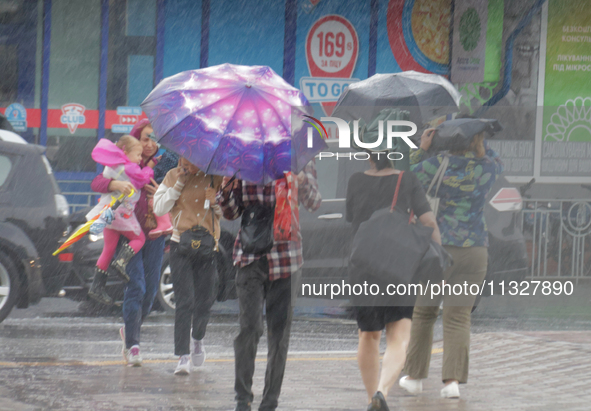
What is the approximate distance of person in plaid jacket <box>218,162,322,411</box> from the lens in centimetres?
473

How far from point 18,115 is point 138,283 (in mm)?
8077

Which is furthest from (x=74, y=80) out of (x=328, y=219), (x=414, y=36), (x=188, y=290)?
(x=188, y=290)

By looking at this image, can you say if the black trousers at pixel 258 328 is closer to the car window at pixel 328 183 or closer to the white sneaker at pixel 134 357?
the white sneaker at pixel 134 357

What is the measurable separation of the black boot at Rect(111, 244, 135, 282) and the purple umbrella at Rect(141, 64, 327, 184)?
133 cm

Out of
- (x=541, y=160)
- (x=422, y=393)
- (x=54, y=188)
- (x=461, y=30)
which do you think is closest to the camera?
(x=422, y=393)

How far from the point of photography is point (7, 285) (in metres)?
7.75

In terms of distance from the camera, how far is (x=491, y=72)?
15.0 meters

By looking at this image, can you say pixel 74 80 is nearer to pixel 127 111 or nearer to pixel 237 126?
pixel 127 111

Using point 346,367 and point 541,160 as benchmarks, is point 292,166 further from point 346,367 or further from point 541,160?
point 541,160

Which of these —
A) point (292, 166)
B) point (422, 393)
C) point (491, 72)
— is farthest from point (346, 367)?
point (491, 72)

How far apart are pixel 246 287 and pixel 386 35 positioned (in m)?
10.6

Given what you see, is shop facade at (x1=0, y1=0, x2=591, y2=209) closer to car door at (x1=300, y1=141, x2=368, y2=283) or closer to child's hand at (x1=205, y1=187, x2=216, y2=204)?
car door at (x1=300, y1=141, x2=368, y2=283)

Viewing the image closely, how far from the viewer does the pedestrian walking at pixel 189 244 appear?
18.0 ft

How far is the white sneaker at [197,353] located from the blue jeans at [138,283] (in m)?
0.43
